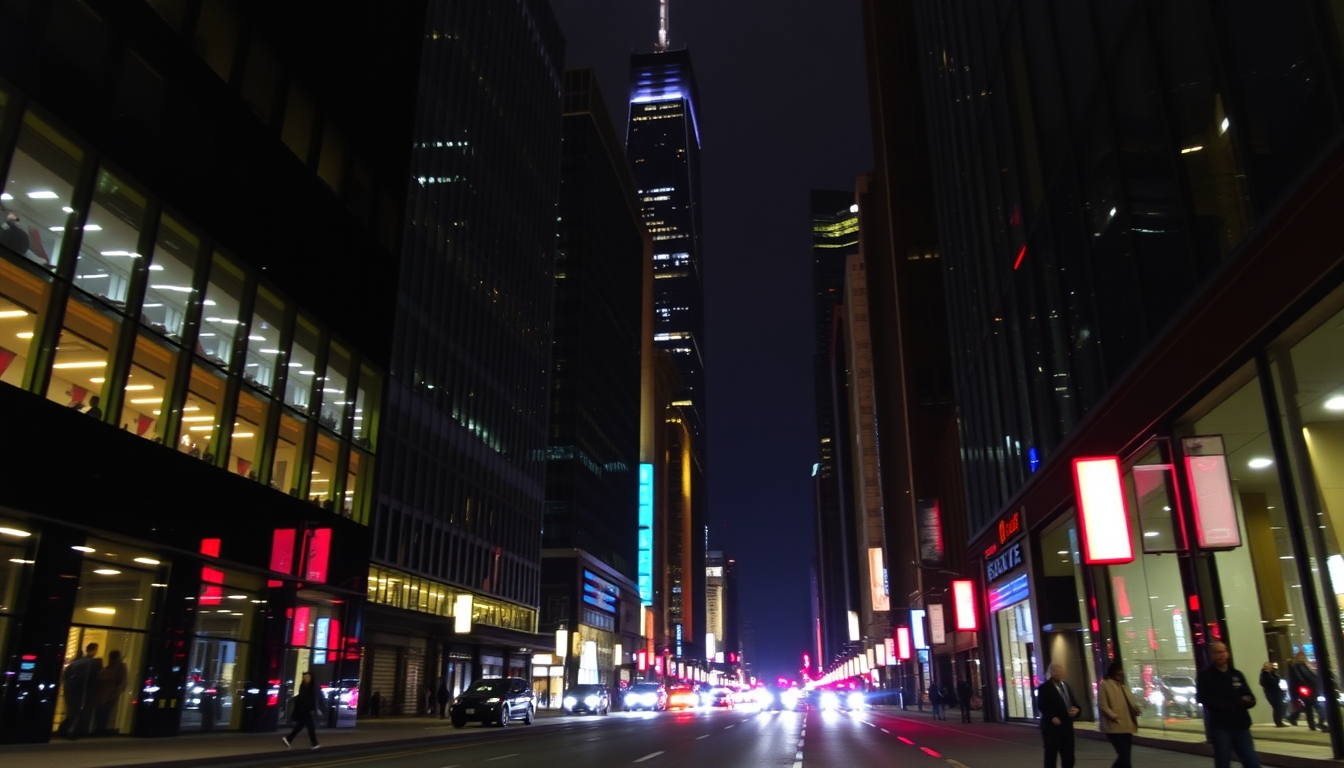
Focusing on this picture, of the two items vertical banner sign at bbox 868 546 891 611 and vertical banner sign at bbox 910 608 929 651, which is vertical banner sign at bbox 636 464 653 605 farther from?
vertical banner sign at bbox 910 608 929 651

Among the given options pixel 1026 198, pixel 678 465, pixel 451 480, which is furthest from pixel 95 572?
pixel 678 465

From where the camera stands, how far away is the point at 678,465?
195 meters

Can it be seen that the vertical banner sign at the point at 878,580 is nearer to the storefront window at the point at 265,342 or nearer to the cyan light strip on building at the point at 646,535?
the cyan light strip on building at the point at 646,535

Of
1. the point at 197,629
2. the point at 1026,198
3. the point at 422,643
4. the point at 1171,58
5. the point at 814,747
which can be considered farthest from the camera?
the point at 422,643

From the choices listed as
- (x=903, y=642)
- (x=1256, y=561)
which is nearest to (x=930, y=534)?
(x=903, y=642)

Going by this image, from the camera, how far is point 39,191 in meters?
19.4

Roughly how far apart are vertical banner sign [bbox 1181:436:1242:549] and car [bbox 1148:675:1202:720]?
575 cm

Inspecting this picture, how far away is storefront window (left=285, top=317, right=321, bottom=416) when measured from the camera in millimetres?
29672

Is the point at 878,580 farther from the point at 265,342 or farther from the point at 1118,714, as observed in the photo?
the point at 1118,714

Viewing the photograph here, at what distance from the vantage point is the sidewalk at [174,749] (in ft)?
49.4

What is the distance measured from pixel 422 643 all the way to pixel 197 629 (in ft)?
97.3

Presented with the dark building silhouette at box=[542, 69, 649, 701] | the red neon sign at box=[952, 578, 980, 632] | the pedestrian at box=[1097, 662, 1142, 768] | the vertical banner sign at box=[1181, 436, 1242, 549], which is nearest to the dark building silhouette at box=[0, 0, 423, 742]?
the pedestrian at box=[1097, 662, 1142, 768]

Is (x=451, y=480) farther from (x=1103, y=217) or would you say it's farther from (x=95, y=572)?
(x=1103, y=217)

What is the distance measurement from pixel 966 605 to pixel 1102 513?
73.5 ft
